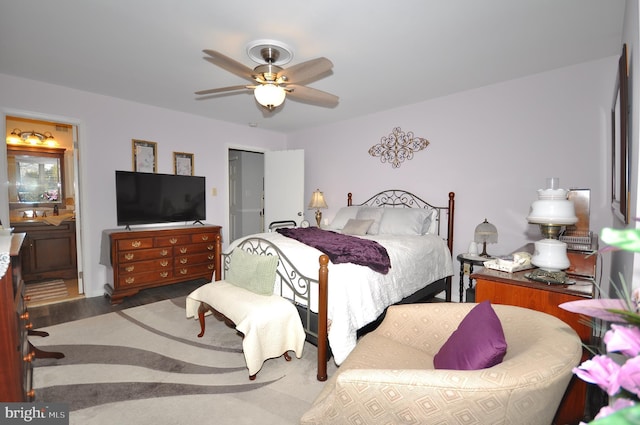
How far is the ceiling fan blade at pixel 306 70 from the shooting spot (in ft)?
6.52

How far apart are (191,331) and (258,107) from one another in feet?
9.70

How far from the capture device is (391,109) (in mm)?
4258

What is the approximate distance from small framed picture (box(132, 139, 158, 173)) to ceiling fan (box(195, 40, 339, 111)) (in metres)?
2.41

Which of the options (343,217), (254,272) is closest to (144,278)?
(254,272)

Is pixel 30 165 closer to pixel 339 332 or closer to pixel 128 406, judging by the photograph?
pixel 128 406

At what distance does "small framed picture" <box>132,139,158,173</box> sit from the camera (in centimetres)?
408

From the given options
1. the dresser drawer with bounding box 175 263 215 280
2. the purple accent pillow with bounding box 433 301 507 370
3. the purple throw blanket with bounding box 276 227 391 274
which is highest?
the purple throw blanket with bounding box 276 227 391 274

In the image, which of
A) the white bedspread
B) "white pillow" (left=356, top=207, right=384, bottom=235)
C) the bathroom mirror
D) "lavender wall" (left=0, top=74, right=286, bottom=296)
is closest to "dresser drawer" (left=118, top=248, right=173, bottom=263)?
"lavender wall" (left=0, top=74, right=286, bottom=296)

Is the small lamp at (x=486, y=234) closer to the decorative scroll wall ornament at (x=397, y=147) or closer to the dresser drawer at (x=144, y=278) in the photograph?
the decorative scroll wall ornament at (x=397, y=147)

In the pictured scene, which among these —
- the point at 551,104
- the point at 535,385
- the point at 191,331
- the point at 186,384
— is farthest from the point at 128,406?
the point at 551,104

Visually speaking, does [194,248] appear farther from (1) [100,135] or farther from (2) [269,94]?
(2) [269,94]

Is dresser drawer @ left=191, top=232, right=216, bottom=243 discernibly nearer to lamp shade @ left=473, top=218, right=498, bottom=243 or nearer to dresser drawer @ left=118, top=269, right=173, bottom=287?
dresser drawer @ left=118, top=269, right=173, bottom=287

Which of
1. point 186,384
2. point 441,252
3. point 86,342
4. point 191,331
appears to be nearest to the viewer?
point 186,384

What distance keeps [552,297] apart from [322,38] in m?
2.34
